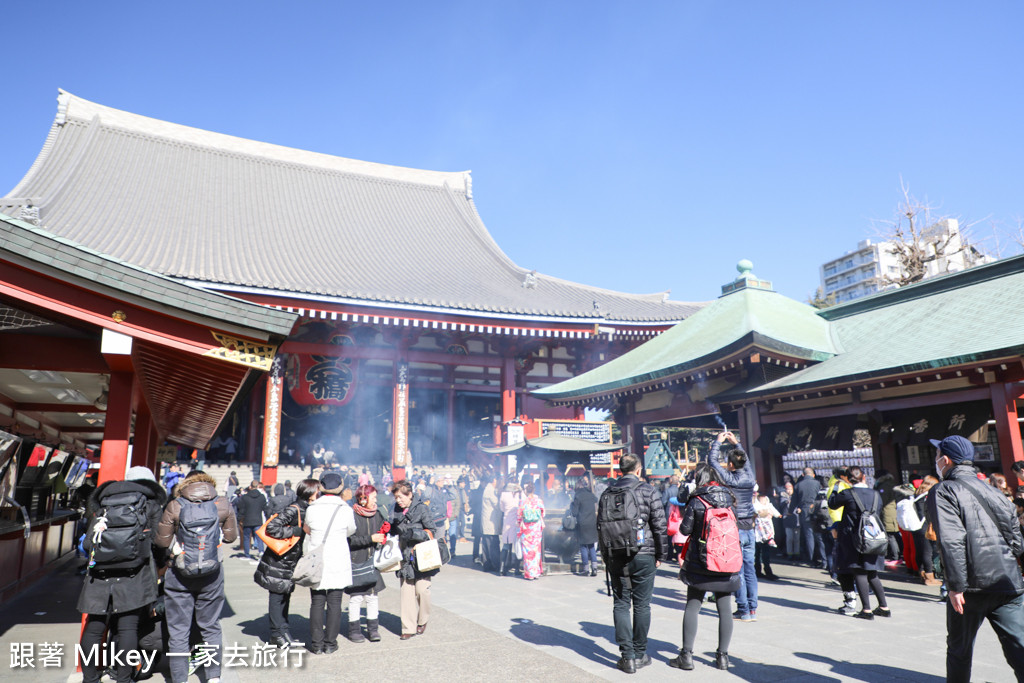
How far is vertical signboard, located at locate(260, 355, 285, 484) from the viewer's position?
1667cm

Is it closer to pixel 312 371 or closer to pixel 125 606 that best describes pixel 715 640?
pixel 125 606

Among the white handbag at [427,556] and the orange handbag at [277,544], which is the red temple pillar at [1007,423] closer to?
the white handbag at [427,556]

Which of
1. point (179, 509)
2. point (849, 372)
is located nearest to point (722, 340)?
point (849, 372)

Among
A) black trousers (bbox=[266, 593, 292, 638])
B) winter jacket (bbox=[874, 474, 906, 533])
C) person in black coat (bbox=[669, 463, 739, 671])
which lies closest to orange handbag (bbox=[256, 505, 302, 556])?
black trousers (bbox=[266, 593, 292, 638])

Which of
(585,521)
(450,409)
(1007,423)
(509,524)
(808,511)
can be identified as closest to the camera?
(1007,423)

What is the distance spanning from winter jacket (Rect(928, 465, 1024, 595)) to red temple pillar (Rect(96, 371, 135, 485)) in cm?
611

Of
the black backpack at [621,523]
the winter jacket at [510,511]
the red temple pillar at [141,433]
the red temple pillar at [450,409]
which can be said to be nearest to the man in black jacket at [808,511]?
the winter jacket at [510,511]

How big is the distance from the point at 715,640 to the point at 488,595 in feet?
11.6

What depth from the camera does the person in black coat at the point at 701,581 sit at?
17.5 ft

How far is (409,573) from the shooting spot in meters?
6.50

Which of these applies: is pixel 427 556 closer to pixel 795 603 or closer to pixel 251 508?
pixel 795 603

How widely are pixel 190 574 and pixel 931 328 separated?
1143 cm

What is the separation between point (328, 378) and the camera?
60.3ft

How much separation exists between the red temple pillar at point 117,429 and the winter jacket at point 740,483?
5325 mm
